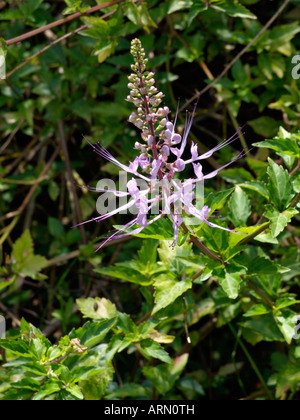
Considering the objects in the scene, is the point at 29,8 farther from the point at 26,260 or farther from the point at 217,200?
the point at 217,200

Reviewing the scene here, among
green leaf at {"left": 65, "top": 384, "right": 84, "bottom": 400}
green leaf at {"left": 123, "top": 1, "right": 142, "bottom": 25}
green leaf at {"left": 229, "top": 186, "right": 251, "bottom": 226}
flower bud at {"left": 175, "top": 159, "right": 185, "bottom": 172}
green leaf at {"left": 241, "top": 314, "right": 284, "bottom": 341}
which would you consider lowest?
green leaf at {"left": 241, "top": 314, "right": 284, "bottom": 341}

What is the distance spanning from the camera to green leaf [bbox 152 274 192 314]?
1734mm

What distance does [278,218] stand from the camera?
5.41ft

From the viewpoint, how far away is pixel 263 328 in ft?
6.85

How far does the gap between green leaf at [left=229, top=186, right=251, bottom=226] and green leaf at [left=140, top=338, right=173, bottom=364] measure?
52 cm

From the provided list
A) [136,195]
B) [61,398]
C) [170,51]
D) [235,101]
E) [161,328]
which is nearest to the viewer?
[136,195]

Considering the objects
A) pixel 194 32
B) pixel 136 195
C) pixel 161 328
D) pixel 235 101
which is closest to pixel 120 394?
pixel 161 328

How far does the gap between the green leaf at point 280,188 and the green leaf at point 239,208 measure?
17 cm

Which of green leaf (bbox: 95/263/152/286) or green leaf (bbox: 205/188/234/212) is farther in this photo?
green leaf (bbox: 95/263/152/286)

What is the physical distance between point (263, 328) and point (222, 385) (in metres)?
0.69

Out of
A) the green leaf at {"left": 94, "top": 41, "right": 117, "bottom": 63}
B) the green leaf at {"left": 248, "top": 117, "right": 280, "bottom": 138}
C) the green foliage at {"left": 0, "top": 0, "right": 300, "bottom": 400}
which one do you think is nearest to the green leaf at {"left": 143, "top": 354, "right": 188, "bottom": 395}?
the green foliage at {"left": 0, "top": 0, "right": 300, "bottom": 400}

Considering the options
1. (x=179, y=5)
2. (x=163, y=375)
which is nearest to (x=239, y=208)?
(x=163, y=375)

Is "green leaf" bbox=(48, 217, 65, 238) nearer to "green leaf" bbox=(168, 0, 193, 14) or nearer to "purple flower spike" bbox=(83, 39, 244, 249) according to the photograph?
"green leaf" bbox=(168, 0, 193, 14)
